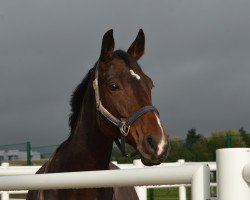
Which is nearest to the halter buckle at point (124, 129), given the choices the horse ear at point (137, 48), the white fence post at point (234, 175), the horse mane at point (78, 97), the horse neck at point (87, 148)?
the horse neck at point (87, 148)

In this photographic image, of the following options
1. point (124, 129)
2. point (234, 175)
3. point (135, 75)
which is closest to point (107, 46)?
point (135, 75)

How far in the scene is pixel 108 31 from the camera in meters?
4.37

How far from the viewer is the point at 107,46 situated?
4375mm

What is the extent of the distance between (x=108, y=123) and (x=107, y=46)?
0.68 meters

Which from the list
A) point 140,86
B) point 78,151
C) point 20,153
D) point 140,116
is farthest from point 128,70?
point 20,153

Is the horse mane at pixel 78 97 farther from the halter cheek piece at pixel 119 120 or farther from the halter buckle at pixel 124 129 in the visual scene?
the halter buckle at pixel 124 129

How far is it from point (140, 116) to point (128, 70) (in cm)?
46

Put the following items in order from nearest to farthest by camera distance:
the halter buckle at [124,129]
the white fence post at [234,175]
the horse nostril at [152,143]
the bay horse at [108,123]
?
the white fence post at [234,175] < the horse nostril at [152,143] < the bay horse at [108,123] < the halter buckle at [124,129]

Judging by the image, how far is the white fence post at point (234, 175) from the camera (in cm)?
170

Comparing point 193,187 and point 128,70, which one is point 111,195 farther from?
point 193,187

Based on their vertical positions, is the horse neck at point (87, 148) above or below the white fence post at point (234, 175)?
above

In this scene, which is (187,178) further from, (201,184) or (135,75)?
(135,75)

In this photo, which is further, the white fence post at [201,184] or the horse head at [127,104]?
the horse head at [127,104]

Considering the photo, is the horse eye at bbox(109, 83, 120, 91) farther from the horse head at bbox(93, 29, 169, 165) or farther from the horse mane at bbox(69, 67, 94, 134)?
the horse mane at bbox(69, 67, 94, 134)
